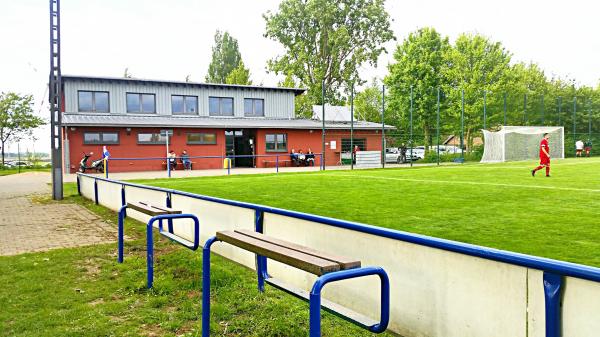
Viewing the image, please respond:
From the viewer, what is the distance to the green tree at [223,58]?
220ft

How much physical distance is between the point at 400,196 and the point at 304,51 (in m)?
41.7

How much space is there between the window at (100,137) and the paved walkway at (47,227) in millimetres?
15932

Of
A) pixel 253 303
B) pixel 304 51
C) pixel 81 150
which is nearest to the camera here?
pixel 253 303

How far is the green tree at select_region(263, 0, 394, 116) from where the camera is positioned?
171 ft

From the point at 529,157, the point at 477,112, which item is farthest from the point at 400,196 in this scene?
the point at 477,112

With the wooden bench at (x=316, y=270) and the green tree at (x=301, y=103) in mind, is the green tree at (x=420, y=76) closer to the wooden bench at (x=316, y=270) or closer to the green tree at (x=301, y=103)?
the green tree at (x=301, y=103)

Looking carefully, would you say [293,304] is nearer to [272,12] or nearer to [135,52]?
[272,12]

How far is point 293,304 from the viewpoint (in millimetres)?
4609

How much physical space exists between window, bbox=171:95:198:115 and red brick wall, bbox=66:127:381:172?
148 inches

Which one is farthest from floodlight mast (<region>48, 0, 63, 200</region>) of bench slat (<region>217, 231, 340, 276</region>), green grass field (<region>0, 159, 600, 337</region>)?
bench slat (<region>217, 231, 340, 276</region>)

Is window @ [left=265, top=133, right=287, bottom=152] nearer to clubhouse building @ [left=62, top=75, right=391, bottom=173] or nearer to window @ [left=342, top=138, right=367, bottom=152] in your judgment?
clubhouse building @ [left=62, top=75, right=391, bottom=173]

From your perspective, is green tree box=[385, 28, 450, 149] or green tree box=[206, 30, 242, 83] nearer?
green tree box=[385, 28, 450, 149]

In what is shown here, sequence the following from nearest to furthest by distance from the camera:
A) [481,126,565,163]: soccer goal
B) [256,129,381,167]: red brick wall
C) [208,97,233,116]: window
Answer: [481,126,565,163]: soccer goal < [256,129,381,167]: red brick wall < [208,97,233,116]: window

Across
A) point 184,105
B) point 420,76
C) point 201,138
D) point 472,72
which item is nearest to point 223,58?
point 420,76
